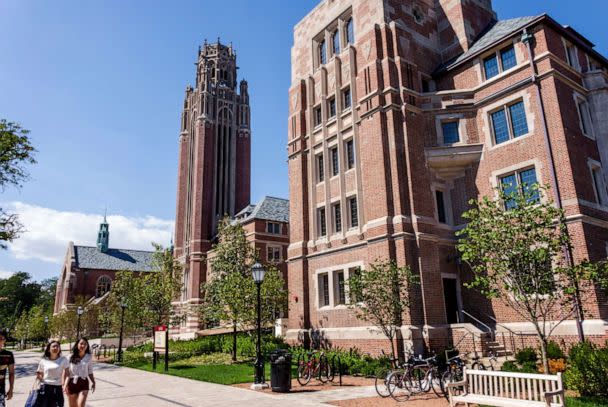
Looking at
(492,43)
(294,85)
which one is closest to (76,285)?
(294,85)

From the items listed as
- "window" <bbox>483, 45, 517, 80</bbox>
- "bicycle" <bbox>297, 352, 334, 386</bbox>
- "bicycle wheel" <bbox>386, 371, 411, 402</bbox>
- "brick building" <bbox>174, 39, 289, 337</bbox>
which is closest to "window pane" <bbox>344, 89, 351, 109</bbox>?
"window" <bbox>483, 45, 517, 80</bbox>

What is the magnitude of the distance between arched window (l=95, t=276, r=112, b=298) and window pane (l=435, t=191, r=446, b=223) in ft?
235

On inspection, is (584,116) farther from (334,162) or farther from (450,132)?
(334,162)

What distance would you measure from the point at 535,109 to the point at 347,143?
10.1m

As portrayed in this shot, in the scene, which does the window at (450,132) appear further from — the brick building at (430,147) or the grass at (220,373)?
the grass at (220,373)

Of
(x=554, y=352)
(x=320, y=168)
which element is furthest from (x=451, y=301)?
(x=320, y=168)

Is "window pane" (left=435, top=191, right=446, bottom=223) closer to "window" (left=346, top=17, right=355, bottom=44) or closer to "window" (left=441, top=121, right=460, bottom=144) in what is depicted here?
"window" (left=441, top=121, right=460, bottom=144)

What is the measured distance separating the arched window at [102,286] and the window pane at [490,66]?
75.1 m

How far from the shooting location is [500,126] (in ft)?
74.0

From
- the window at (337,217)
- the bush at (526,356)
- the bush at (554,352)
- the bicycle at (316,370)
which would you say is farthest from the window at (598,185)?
the bicycle at (316,370)

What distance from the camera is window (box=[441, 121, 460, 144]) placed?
2405 centimetres

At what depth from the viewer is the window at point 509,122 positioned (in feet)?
70.3

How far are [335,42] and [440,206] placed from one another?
13.4m

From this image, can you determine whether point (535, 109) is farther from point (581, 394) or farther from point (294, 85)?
point (294, 85)
